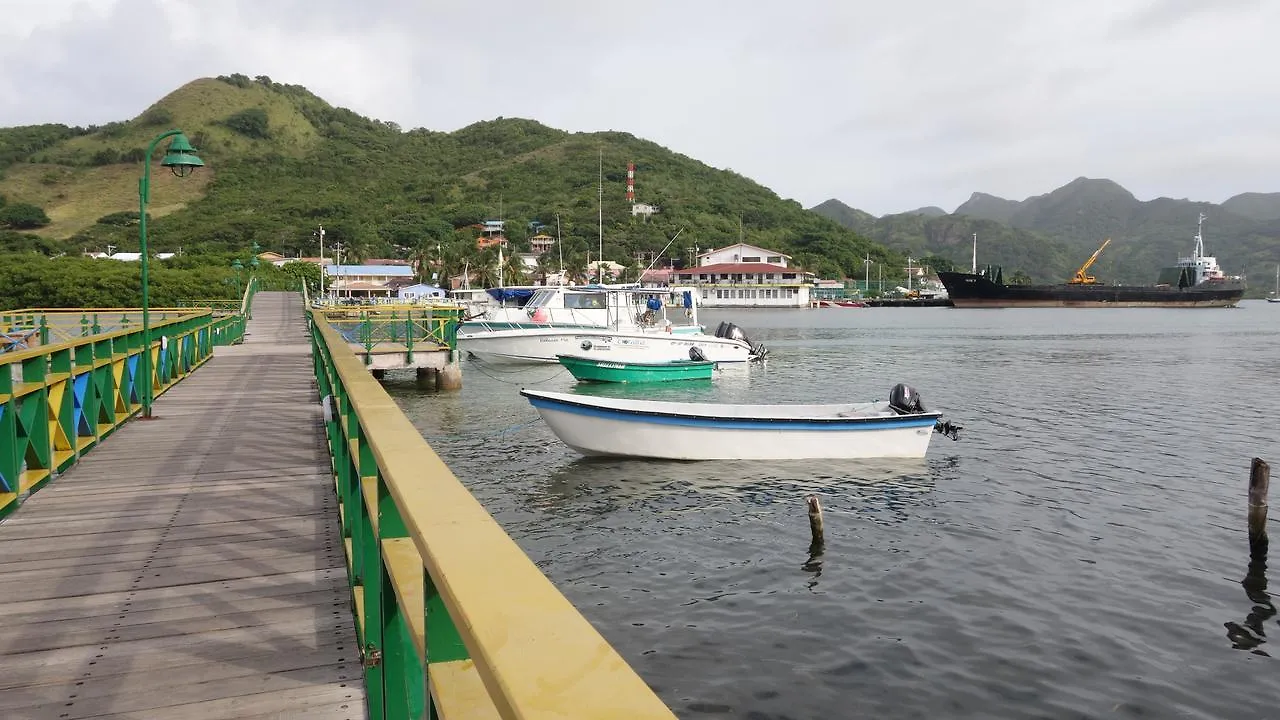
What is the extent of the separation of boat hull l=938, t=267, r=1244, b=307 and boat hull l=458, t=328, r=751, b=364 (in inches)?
3595

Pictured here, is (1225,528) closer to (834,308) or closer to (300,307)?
(300,307)

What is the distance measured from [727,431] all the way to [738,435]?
0.24 meters

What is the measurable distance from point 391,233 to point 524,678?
17403 centimetres

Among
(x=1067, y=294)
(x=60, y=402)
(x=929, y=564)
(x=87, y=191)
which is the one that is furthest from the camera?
(x=87, y=191)

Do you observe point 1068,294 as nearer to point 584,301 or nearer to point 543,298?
point 584,301

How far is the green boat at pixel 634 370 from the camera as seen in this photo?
31.5 meters

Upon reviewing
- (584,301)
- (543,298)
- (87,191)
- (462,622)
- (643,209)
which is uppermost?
(87,191)

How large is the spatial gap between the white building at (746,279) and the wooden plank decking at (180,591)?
122 m

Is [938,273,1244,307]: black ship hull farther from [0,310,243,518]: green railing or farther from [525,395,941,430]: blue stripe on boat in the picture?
[0,310,243,518]: green railing

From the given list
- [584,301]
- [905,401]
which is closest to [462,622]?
[905,401]

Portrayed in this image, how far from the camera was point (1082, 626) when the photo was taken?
9742 millimetres

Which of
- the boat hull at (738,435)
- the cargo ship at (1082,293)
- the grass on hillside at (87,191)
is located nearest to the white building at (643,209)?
the cargo ship at (1082,293)

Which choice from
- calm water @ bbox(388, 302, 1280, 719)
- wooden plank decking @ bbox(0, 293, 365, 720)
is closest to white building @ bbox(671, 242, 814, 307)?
calm water @ bbox(388, 302, 1280, 719)

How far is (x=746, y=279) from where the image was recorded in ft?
456
